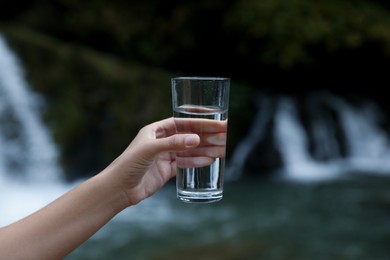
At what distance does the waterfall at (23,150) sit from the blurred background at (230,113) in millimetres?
17

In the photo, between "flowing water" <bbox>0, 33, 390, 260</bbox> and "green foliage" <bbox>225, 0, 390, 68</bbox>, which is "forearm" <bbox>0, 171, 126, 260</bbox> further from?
"green foliage" <bbox>225, 0, 390, 68</bbox>

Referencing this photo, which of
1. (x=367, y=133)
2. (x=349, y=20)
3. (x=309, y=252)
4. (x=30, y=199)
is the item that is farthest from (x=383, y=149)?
(x=30, y=199)

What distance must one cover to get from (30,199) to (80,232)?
624 cm

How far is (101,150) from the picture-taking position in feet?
27.6

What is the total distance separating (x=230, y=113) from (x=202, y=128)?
787cm

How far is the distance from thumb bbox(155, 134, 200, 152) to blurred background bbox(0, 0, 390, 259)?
4.45 meters

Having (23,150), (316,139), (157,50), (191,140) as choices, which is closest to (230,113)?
(316,139)

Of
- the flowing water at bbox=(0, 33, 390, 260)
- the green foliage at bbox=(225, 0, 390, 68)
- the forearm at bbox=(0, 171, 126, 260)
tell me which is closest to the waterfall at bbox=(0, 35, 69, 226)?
the flowing water at bbox=(0, 33, 390, 260)

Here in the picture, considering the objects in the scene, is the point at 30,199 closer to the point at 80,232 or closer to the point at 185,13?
the point at 185,13

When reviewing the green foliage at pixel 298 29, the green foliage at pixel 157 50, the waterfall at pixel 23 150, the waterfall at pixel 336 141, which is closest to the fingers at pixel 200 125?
the waterfall at pixel 23 150

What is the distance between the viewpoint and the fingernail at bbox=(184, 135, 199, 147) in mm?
1489

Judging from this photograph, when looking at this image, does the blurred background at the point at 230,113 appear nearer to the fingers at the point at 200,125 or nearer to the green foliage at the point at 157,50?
the green foliage at the point at 157,50

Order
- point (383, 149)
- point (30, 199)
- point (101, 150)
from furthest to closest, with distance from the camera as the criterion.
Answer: point (383, 149), point (101, 150), point (30, 199)

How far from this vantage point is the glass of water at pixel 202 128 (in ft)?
5.14
